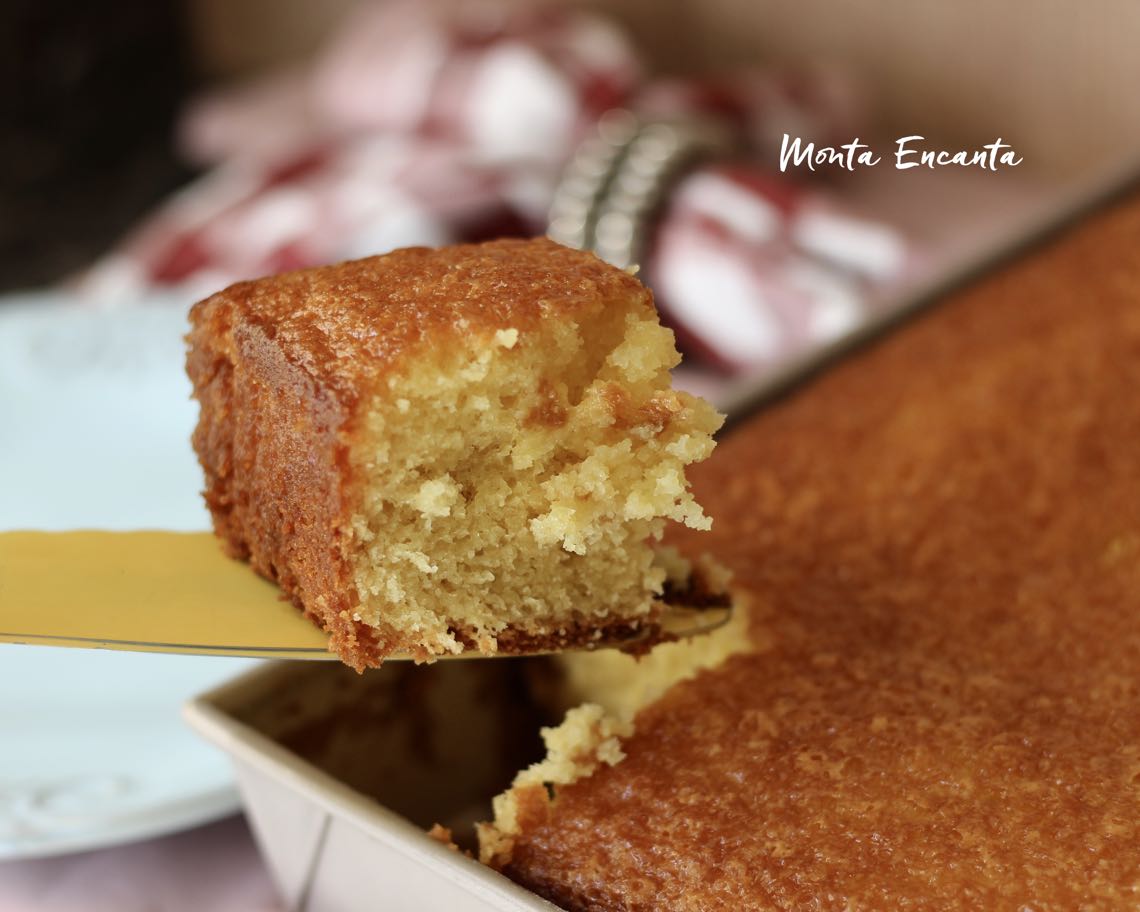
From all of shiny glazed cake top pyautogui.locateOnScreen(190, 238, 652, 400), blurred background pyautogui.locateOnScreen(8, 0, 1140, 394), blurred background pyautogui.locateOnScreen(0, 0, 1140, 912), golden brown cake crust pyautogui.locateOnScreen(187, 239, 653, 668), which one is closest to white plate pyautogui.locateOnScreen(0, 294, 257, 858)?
blurred background pyautogui.locateOnScreen(0, 0, 1140, 912)

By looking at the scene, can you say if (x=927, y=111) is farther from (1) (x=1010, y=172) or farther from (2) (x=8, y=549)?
(2) (x=8, y=549)

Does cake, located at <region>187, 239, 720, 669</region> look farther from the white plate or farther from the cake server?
the white plate

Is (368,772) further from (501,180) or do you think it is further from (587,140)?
(587,140)

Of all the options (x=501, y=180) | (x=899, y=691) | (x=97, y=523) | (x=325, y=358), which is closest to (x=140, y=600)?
(x=325, y=358)

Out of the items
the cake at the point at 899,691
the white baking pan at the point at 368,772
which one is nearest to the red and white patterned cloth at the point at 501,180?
the cake at the point at 899,691

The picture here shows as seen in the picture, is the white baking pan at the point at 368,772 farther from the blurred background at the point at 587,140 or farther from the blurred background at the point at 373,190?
the blurred background at the point at 587,140

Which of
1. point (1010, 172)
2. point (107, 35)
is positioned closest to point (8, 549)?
point (1010, 172)
